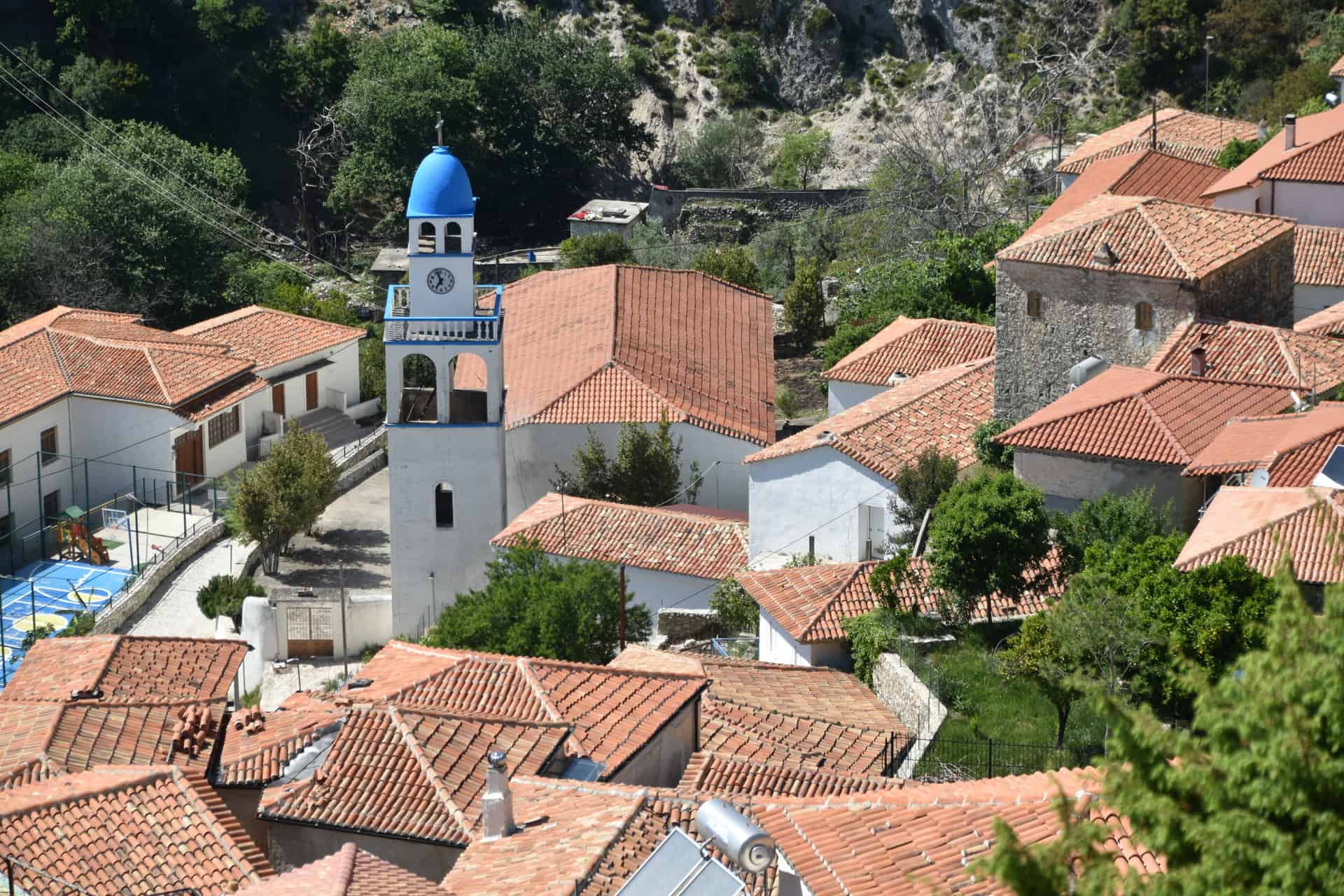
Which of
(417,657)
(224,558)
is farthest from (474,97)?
(417,657)

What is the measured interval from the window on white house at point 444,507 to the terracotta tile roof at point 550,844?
1754 centimetres

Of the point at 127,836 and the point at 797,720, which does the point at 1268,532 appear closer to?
the point at 797,720

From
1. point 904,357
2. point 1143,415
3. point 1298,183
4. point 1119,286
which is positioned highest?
point 1298,183

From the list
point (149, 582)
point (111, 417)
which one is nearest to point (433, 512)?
point (149, 582)

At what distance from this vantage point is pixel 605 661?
33.1 m

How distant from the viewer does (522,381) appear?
4575 cm

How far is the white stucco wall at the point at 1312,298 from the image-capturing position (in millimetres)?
42188

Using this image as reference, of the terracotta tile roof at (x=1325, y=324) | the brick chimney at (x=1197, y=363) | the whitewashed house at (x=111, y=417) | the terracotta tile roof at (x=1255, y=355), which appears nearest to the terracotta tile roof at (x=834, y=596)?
the brick chimney at (x=1197, y=363)

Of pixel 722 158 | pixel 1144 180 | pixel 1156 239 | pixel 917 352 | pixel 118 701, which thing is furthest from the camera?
pixel 722 158

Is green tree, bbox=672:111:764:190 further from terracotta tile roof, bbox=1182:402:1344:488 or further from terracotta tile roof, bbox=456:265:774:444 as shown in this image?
terracotta tile roof, bbox=1182:402:1344:488

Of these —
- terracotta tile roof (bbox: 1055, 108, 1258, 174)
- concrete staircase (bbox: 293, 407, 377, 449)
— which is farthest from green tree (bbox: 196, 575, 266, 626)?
terracotta tile roof (bbox: 1055, 108, 1258, 174)

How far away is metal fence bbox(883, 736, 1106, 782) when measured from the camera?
2430 centimetres

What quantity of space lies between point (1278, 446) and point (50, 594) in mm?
25676

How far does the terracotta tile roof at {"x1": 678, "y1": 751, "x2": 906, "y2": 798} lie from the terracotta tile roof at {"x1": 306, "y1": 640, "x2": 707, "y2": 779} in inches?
34.1
